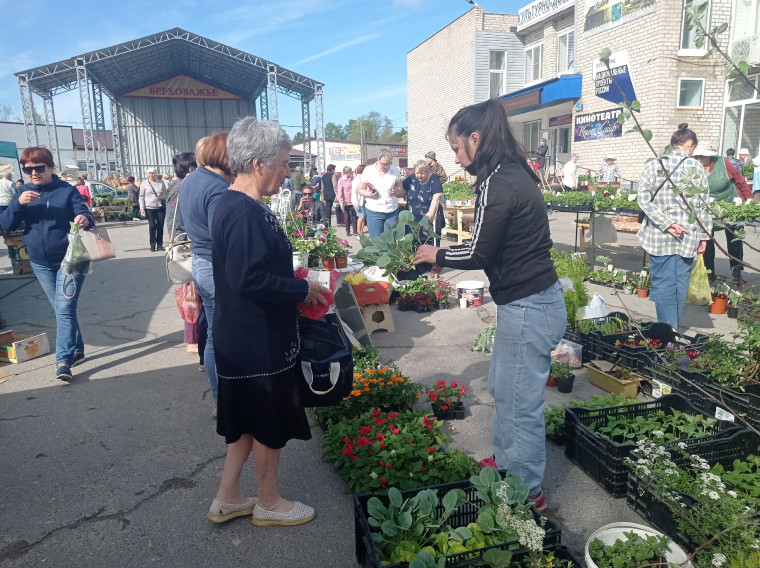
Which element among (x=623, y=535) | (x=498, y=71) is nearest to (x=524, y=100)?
(x=498, y=71)

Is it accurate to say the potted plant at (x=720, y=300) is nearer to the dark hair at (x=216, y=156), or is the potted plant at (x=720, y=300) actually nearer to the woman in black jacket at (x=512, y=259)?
the woman in black jacket at (x=512, y=259)

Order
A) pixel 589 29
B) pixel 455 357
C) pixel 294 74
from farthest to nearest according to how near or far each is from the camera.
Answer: pixel 294 74, pixel 589 29, pixel 455 357

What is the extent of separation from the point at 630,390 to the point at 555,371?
1.88ft

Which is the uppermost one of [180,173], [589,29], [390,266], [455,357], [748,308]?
[589,29]

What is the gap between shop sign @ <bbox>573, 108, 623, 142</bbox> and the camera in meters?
18.5

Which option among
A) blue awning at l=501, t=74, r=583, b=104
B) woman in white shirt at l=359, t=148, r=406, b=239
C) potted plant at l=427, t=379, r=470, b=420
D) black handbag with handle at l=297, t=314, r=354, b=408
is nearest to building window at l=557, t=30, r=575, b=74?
blue awning at l=501, t=74, r=583, b=104

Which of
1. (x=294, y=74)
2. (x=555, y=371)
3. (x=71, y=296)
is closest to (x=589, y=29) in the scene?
(x=294, y=74)

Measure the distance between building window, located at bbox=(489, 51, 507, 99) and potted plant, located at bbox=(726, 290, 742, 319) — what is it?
834 inches

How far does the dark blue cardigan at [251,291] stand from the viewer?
2.27 metres

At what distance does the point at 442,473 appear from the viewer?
9.47ft

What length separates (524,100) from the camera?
21484 millimetres

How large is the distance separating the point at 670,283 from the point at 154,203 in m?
11.2

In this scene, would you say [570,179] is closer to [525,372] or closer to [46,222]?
[46,222]

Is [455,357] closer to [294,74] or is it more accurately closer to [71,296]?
[71,296]
